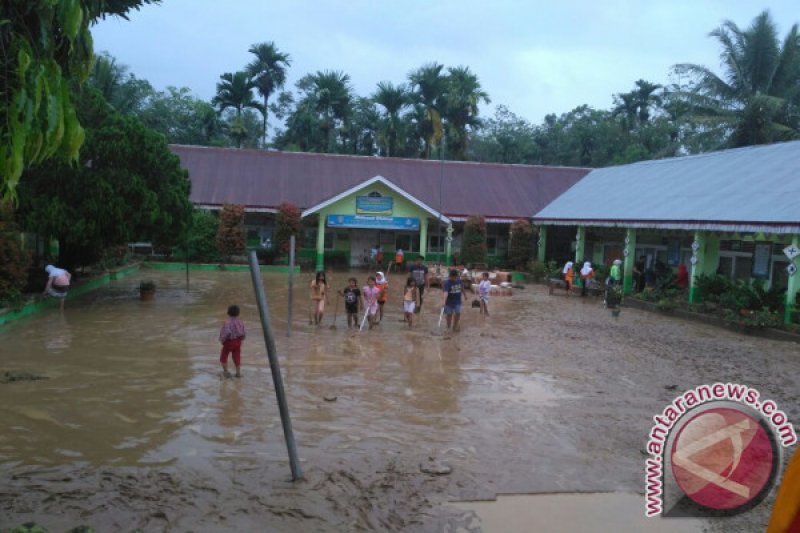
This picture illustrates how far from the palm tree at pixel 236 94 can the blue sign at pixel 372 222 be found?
57.1 feet

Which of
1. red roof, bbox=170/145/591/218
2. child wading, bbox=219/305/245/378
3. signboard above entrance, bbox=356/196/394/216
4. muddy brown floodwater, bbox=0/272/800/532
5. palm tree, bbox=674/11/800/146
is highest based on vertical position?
palm tree, bbox=674/11/800/146

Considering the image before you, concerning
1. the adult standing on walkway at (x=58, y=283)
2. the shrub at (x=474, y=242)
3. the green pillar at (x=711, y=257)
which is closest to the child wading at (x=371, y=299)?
the adult standing on walkway at (x=58, y=283)

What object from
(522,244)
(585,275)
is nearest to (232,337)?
(585,275)

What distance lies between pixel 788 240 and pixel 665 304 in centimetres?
376

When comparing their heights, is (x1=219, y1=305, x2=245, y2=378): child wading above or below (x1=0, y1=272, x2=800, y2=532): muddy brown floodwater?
above

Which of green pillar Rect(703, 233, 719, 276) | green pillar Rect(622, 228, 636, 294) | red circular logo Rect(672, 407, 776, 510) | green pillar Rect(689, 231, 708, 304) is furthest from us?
green pillar Rect(622, 228, 636, 294)

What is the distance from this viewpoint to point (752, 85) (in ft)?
110

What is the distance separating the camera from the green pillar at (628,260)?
971 inches

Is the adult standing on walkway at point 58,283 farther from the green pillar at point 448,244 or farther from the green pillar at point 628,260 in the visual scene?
the green pillar at point 448,244

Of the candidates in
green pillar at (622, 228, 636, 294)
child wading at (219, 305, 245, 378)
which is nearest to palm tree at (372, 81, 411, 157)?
green pillar at (622, 228, 636, 294)

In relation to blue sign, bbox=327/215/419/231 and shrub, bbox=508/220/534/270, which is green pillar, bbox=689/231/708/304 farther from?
blue sign, bbox=327/215/419/231

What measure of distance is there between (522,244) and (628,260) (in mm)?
8544

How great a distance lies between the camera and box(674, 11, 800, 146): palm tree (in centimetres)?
A: 3228

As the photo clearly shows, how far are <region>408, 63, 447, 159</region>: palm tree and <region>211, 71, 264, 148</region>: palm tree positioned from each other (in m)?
10.8
